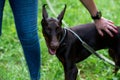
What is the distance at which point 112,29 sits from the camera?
175 inches

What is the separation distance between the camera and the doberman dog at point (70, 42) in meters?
4.07

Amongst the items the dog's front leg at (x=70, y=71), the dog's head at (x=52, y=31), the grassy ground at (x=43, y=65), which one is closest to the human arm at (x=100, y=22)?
the dog's head at (x=52, y=31)

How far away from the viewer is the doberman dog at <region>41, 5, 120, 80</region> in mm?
4074

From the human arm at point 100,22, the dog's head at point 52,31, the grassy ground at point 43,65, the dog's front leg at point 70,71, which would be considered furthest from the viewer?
the grassy ground at point 43,65

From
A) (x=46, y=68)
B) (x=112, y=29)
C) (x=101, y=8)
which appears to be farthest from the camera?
(x=101, y=8)

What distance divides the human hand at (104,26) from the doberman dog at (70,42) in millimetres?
→ 69

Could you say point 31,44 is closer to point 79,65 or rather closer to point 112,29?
point 112,29

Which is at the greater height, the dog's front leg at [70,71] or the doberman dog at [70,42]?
the doberman dog at [70,42]

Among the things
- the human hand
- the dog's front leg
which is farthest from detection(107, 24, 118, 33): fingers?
the dog's front leg

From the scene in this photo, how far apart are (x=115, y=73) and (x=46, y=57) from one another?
1071 mm

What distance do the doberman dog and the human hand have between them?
0.07 metres

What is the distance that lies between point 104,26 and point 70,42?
0.39 meters

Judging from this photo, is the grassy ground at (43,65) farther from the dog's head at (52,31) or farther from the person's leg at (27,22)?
the dog's head at (52,31)

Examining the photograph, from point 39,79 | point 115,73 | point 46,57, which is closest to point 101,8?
point 46,57
